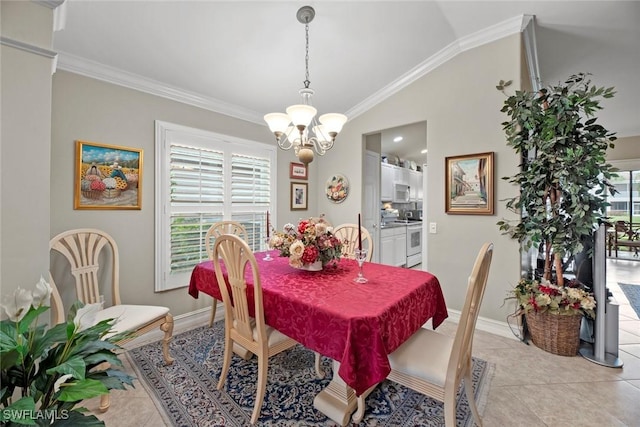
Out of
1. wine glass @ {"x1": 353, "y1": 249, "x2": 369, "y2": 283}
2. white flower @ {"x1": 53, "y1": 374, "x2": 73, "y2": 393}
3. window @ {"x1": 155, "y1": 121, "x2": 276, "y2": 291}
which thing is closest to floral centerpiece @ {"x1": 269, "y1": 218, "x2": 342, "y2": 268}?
wine glass @ {"x1": 353, "y1": 249, "x2": 369, "y2": 283}

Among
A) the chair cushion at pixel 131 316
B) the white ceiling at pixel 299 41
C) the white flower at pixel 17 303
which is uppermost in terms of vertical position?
the white ceiling at pixel 299 41

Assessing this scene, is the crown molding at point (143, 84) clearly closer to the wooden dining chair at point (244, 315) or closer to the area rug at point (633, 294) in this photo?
the wooden dining chair at point (244, 315)

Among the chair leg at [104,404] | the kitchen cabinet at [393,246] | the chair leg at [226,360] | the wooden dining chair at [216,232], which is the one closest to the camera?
the chair leg at [104,404]

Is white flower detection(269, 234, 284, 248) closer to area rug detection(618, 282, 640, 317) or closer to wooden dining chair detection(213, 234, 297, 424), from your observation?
wooden dining chair detection(213, 234, 297, 424)

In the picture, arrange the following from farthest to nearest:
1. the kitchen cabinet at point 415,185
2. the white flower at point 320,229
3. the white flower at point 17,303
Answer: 1. the kitchen cabinet at point 415,185
2. the white flower at point 320,229
3. the white flower at point 17,303

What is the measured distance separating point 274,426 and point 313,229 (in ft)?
4.00

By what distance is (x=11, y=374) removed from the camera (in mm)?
860

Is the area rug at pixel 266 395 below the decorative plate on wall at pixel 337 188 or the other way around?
below

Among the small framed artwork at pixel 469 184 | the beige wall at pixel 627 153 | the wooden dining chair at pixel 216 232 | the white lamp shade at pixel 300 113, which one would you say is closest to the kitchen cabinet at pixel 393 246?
the small framed artwork at pixel 469 184

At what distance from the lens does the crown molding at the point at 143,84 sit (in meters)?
2.25

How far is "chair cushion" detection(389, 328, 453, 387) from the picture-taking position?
4.42 ft

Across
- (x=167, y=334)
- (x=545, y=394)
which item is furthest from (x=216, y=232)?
(x=545, y=394)

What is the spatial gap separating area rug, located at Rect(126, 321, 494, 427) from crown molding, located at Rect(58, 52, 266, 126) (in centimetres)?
245

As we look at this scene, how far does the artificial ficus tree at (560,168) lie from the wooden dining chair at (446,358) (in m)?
1.43
